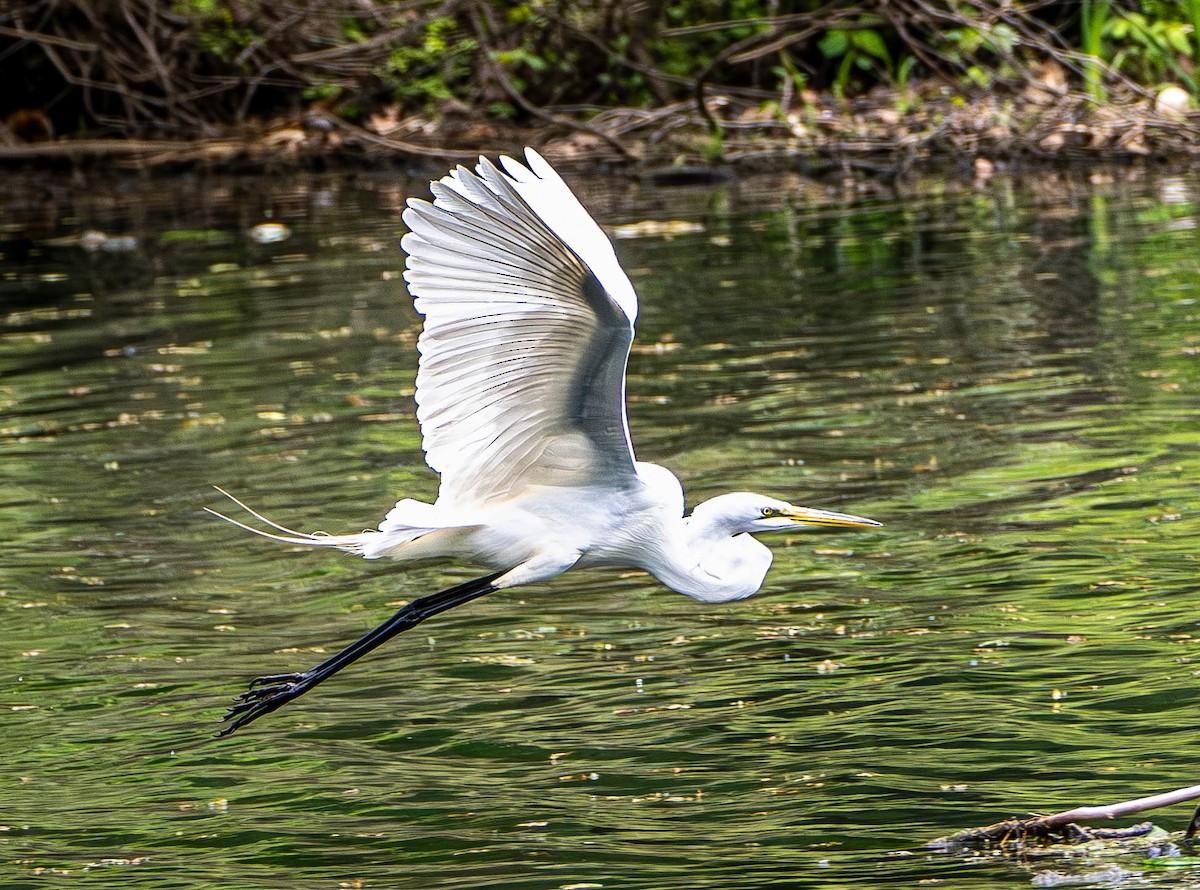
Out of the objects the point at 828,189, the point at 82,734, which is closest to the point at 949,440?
the point at 82,734

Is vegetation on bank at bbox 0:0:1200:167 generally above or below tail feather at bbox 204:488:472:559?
below

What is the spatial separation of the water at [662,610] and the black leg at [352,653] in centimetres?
18

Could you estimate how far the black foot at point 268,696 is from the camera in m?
4.98

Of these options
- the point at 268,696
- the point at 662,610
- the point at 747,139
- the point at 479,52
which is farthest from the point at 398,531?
the point at 479,52

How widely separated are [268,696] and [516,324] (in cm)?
156

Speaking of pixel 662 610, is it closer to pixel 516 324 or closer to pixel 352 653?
pixel 352 653

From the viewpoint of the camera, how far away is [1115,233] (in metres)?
12.2

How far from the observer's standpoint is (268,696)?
512 cm

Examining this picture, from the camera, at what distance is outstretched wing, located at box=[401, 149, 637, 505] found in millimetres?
3943

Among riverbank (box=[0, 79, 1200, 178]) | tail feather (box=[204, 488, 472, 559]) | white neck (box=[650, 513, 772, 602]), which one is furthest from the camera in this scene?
riverbank (box=[0, 79, 1200, 178])

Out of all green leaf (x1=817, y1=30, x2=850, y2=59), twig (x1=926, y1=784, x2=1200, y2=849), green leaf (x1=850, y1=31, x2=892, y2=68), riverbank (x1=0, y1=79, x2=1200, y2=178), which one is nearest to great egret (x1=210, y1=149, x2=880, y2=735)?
twig (x1=926, y1=784, x2=1200, y2=849)

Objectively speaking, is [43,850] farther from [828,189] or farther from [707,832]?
[828,189]

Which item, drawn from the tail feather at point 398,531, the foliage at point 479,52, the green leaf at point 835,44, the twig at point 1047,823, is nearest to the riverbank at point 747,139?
the foliage at point 479,52

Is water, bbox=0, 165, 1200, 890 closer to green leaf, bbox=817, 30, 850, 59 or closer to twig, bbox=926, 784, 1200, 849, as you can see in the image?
twig, bbox=926, 784, 1200, 849
